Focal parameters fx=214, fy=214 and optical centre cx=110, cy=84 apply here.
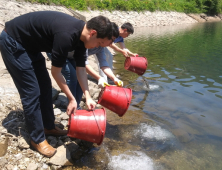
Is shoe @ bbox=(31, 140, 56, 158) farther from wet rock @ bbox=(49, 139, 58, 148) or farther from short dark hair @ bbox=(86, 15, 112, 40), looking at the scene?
short dark hair @ bbox=(86, 15, 112, 40)

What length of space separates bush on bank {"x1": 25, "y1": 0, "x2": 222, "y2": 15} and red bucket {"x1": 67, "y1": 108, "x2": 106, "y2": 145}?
13746 mm

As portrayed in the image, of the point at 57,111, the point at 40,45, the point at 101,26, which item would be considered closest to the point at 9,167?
the point at 40,45

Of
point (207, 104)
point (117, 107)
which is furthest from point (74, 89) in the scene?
point (207, 104)

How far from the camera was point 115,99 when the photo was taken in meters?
2.96

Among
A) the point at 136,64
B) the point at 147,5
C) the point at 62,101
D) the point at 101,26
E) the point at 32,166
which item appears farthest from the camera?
the point at 147,5

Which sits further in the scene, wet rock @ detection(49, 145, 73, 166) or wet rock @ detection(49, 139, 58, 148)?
wet rock @ detection(49, 139, 58, 148)

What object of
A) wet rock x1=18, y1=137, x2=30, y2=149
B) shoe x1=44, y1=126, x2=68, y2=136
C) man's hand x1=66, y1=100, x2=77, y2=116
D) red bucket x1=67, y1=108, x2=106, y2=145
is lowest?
shoe x1=44, y1=126, x2=68, y2=136

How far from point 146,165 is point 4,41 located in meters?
2.05

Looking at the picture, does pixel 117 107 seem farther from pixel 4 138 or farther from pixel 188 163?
pixel 4 138

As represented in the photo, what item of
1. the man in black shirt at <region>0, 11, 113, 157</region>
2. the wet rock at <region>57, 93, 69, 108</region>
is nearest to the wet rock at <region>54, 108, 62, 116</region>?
the wet rock at <region>57, 93, 69, 108</region>

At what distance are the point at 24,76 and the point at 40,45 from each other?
34 cm

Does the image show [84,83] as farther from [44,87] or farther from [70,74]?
[70,74]

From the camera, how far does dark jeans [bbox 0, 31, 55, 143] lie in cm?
202

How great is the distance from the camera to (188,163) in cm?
260
